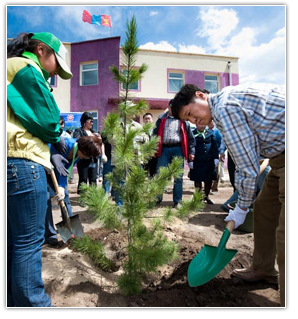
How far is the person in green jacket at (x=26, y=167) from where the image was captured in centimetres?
129

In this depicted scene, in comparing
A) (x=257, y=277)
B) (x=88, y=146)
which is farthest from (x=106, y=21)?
(x=257, y=277)

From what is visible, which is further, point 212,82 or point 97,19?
point 212,82

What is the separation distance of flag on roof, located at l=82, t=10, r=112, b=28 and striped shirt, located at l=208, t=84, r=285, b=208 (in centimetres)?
96

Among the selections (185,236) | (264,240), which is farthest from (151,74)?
(264,240)

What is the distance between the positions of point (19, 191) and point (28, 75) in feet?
1.98

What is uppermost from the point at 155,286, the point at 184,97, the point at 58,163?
the point at 184,97

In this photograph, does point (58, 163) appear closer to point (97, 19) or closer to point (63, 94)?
point (97, 19)

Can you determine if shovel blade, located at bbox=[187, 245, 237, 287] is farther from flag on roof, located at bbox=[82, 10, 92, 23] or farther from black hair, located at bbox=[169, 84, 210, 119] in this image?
flag on roof, located at bbox=[82, 10, 92, 23]

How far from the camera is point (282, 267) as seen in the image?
1.50 meters

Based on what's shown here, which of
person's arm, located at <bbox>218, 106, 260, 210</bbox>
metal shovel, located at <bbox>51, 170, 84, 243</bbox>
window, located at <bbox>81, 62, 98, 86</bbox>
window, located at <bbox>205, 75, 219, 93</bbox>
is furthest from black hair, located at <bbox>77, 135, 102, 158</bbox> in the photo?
window, located at <bbox>205, 75, 219, 93</bbox>

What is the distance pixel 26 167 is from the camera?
4.28 feet

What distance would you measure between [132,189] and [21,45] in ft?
3.78

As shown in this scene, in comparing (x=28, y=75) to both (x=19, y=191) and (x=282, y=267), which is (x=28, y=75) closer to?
(x=19, y=191)

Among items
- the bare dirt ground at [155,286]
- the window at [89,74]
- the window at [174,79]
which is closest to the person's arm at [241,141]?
the bare dirt ground at [155,286]
